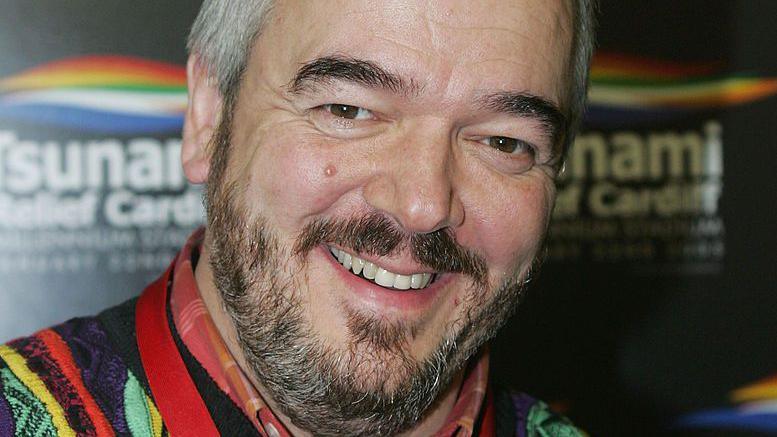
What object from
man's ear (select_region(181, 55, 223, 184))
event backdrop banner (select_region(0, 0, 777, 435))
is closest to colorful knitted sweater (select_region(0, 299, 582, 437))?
man's ear (select_region(181, 55, 223, 184))

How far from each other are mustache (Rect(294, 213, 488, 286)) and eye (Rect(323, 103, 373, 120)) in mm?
117

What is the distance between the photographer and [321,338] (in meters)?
1.12

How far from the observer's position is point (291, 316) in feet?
3.69

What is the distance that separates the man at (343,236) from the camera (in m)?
1.09

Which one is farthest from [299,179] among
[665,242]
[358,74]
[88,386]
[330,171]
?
[665,242]

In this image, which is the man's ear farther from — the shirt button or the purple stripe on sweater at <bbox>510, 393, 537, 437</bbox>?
the purple stripe on sweater at <bbox>510, 393, 537, 437</bbox>

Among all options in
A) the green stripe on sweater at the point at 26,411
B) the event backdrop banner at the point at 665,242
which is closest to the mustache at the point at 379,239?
the green stripe on sweater at the point at 26,411

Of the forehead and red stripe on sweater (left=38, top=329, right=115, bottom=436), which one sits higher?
the forehead

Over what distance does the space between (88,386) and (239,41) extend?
18.2 inches

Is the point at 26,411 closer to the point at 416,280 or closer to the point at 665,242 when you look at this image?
the point at 416,280

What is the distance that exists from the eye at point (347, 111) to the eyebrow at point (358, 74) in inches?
1.2

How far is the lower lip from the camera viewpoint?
1121mm

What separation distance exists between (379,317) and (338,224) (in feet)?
0.39

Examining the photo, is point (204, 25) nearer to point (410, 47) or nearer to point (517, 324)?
point (410, 47)
